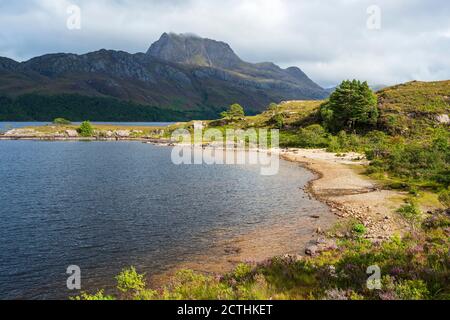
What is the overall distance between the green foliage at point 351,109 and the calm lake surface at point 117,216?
60.9 meters

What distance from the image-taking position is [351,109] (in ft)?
398

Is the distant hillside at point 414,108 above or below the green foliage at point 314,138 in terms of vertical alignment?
above

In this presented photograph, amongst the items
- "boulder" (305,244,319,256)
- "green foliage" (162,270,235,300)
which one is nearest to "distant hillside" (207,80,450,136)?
"boulder" (305,244,319,256)

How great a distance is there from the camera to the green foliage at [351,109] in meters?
119

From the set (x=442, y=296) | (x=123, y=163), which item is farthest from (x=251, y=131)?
(x=442, y=296)

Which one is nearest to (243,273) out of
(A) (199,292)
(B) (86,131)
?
(A) (199,292)

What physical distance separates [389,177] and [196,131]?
13100 centimetres

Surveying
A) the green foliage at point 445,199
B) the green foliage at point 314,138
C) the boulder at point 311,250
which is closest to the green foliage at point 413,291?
the boulder at point 311,250

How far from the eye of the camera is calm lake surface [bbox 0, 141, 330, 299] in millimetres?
24031

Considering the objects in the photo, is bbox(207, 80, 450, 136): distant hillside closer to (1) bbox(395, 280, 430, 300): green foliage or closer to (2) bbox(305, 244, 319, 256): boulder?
(2) bbox(305, 244, 319, 256): boulder

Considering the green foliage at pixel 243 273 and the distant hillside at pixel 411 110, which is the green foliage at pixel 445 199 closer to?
the green foliage at pixel 243 273

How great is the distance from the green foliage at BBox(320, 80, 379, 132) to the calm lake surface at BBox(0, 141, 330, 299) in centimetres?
6091
